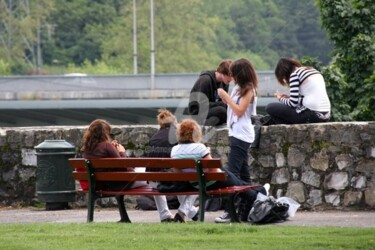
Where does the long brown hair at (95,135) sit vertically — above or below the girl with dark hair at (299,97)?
below

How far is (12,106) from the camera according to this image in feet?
164

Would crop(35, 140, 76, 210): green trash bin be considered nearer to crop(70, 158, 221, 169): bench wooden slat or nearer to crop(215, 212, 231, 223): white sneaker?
crop(70, 158, 221, 169): bench wooden slat

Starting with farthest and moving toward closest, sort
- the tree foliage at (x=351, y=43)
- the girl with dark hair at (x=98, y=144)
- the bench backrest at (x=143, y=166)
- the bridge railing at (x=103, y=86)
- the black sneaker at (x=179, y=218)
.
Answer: the bridge railing at (x=103, y=86) < the tree foliage at (x=351, y=43) < the girl with dark hair at (x=98, y=144) < the black sneaker at (x=179, y=218) < the bench backrest at (x=143, y=166)

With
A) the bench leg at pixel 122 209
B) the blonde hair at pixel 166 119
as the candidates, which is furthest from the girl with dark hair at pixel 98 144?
the blonde hair at pixel 166 119

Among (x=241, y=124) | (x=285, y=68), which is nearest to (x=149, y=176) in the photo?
(x=241, y=124)

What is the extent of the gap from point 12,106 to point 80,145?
109ft

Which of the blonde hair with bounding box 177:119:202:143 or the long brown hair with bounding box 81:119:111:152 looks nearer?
the blonde hair with bounding box 177:119:202:143

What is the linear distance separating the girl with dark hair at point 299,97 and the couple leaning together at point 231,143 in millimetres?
1040

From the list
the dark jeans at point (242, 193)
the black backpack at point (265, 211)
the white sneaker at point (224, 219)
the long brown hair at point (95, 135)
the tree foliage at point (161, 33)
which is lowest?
the white sneaker at point (224, 219)

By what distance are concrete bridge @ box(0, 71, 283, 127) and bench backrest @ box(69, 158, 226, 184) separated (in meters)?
26.7

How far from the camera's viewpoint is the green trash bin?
54.7 ft

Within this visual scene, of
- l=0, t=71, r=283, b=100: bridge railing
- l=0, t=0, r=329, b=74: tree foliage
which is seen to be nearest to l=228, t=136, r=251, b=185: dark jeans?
l=0, t=71, r=283, b=100: bridge railing

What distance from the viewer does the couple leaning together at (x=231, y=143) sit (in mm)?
14023

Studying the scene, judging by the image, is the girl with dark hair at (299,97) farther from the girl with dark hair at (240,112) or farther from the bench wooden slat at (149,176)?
the bench wooden slat at (149,176)
